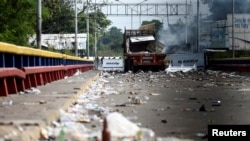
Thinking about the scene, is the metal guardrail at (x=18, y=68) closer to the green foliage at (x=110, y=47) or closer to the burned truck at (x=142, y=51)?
the burned truck at (x=142, y=51)

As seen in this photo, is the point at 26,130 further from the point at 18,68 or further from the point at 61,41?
the point at 61,41

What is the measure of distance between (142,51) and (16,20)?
58.4 feet

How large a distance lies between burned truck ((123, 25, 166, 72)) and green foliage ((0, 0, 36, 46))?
46.7 feet

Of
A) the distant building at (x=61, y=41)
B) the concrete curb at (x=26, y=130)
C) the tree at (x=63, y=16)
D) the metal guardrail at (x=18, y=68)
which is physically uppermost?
the tree at (x=63, y=16)

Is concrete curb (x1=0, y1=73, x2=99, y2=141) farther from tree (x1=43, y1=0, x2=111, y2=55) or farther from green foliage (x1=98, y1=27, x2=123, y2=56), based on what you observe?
green foliage (x1=98, y1=27, x2=123, y2=56)

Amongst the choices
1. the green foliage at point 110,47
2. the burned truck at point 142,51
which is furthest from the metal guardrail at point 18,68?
the green foliage at point 110,47

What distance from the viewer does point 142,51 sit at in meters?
41.9

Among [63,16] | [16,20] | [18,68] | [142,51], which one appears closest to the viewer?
[18,68]

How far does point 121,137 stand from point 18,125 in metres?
1.18

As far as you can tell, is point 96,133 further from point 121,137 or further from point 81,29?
point 81,29

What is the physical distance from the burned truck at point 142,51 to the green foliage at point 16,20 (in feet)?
46.7

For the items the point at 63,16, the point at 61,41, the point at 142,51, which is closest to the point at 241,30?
the point at 63,16

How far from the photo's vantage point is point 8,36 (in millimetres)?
22969

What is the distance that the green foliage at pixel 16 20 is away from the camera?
24.2 metres
